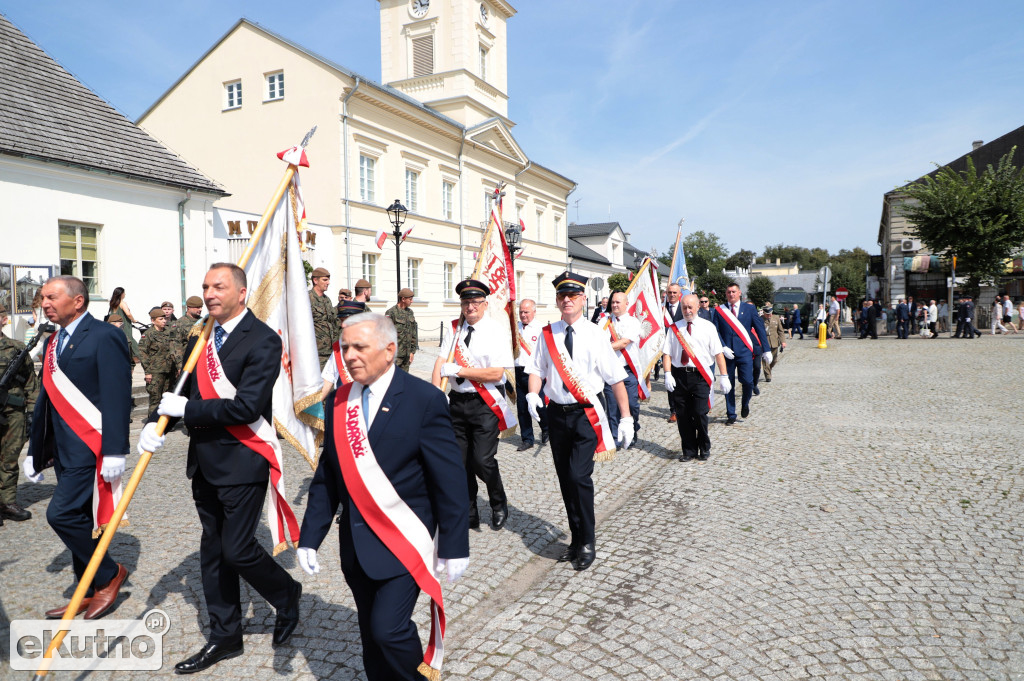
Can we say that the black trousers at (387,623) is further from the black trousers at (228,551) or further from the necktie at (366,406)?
the black trousers at (228,551)

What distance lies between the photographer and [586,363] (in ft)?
16.8

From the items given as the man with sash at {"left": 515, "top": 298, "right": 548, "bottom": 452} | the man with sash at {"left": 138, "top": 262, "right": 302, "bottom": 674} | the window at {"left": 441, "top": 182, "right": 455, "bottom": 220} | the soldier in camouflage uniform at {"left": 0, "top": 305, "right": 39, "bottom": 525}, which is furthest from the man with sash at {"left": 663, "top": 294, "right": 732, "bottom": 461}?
the window at {"left": 441, "top": 182, "right": 455, "bottom": 220}

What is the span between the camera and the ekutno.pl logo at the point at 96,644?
3521mm

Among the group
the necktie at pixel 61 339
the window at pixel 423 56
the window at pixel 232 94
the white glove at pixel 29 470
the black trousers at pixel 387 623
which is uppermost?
the window at pixel 423 56

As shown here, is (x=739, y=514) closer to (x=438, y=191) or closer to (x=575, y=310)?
(x=575, y=310)

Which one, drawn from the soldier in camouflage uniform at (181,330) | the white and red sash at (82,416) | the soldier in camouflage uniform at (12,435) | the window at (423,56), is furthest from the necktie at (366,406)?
the window at (423,56)

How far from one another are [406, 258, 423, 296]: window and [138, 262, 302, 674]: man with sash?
85.0 ft

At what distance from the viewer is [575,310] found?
5.19 meters

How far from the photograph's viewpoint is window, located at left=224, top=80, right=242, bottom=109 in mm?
27297

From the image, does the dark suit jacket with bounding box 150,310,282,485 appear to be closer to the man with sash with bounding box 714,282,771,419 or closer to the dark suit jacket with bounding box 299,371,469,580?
the dark suit jacket with bounding box 299,371,469,580

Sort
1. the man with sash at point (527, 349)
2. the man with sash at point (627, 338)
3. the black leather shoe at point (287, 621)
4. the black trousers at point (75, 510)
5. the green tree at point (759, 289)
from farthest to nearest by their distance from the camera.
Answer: the green tree at point (759, 289) < the man with sash at point (627, 338) < the man with sash at point (527, 349) < the black trousers at point (75, 510) < the black leather shoe at point (287, 621)

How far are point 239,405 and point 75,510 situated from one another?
1455mm

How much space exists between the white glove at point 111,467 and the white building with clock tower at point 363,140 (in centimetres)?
1517

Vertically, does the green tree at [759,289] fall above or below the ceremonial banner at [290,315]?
above
